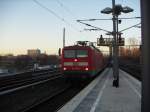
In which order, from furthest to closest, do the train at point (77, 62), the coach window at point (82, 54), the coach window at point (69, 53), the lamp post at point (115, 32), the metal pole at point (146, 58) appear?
the coach window at point (69, 53) → the coach window at point (82, 54) → the train at point (77, 62) → the lamp post at point (115, 32) → the metal pole at point (146, 58)

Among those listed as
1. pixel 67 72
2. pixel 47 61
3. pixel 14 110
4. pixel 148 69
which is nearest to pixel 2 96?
pixel 14 110

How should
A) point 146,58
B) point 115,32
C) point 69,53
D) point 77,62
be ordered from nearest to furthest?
point 146,58 < point 115,32 < point 77,62 < point 69,53

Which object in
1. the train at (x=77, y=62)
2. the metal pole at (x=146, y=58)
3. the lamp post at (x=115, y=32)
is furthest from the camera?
the train at (x=77, y=62)

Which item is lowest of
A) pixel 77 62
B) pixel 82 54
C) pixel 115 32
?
pixel 77 62

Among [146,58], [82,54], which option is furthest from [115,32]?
[146,58]

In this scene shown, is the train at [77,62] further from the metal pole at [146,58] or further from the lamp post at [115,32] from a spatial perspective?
the metal pole at [146,58]

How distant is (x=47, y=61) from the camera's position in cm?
9412

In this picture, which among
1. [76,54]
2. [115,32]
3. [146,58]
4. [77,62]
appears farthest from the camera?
[76,54]

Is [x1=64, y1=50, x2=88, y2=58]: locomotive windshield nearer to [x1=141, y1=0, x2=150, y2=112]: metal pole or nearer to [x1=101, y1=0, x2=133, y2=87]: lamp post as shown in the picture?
[x1=101, y1=0, x2=133, y2=87]: lamp post

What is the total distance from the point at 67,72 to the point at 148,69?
21.9 m

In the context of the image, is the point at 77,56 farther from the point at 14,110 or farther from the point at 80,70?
the point at 14,110

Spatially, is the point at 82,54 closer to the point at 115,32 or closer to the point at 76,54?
the point at 76,54

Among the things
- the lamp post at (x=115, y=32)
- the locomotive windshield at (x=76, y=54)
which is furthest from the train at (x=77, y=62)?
the lamp post at (x=115, y=32)

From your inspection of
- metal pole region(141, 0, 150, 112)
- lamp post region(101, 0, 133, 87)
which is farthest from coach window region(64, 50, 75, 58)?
metal pole region(141, 0, 150, 112)
